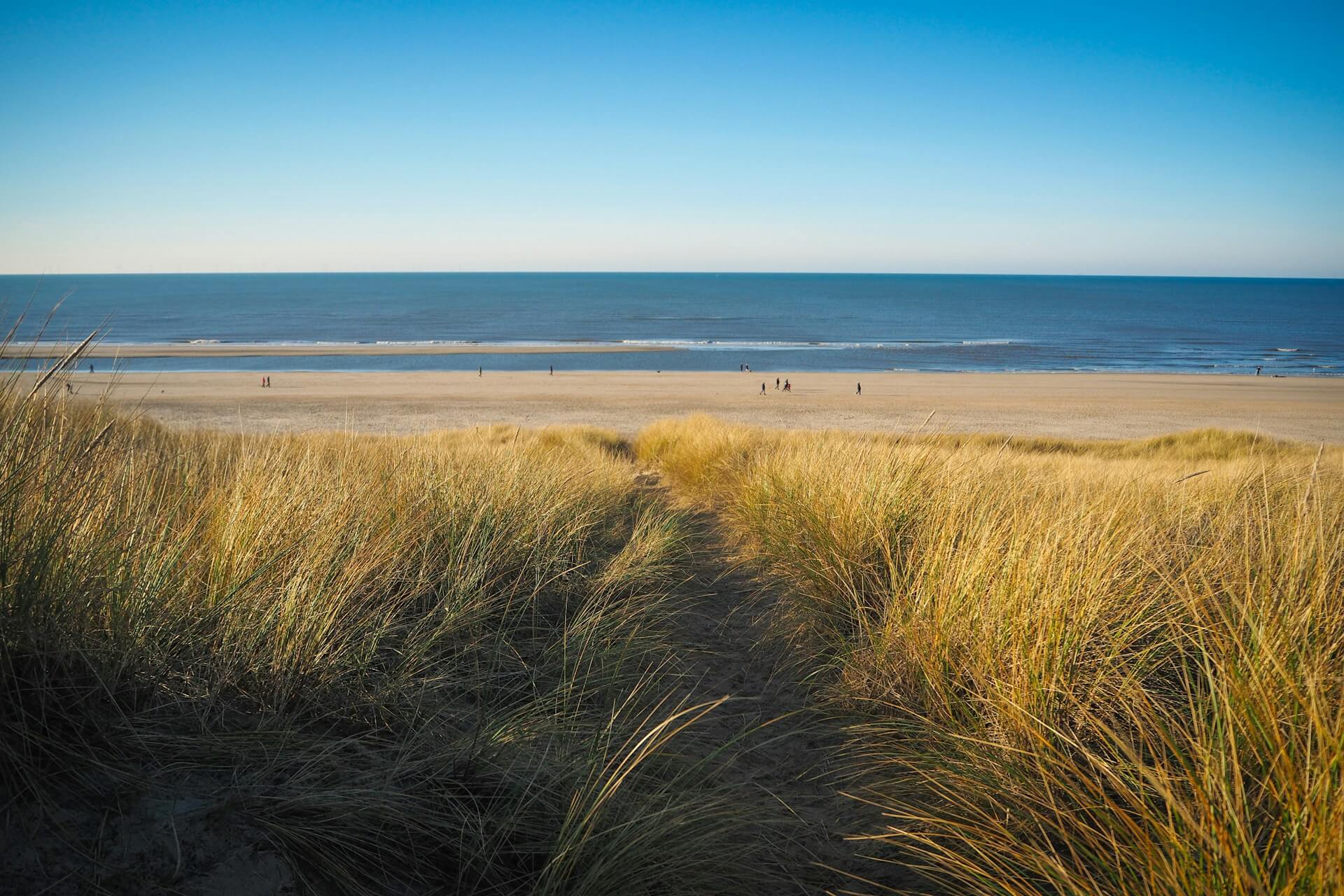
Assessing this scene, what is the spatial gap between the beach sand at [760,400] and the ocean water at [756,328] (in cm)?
574

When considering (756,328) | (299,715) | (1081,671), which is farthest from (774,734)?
(756,328)

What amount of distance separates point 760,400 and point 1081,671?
1225 inches

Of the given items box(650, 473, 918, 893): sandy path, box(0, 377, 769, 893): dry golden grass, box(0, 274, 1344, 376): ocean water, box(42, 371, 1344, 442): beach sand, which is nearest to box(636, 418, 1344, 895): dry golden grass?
box(650, 473, 918, 893): sandy path

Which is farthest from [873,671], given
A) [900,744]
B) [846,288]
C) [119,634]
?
[846,288]

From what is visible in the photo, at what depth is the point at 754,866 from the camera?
260 centimetres

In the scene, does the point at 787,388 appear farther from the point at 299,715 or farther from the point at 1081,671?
the point at 299,715

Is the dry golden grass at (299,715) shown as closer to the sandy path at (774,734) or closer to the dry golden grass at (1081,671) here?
the sandy path at (774,734)

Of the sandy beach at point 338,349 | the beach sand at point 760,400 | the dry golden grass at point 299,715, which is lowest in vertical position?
the beach sand at point 760,400

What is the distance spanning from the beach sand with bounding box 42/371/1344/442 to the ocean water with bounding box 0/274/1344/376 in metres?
5.74

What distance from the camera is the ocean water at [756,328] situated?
5222cm

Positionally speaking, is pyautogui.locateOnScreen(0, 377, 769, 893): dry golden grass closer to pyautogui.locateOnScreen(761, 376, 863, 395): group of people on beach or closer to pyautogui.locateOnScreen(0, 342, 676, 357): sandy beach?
pyautogui.locateOnScreen(761, 376, 863, 395): group of people on beach

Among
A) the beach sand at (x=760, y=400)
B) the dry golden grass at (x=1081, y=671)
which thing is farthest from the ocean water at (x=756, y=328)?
the dry golden grass at (x=1081, y=671)

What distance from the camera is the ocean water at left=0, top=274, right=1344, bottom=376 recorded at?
52219mm

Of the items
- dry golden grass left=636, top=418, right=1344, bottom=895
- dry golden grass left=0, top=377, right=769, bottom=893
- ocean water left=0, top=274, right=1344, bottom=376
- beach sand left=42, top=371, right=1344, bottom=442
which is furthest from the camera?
ocean water left=0, top=274, right=1344, bottom=376
